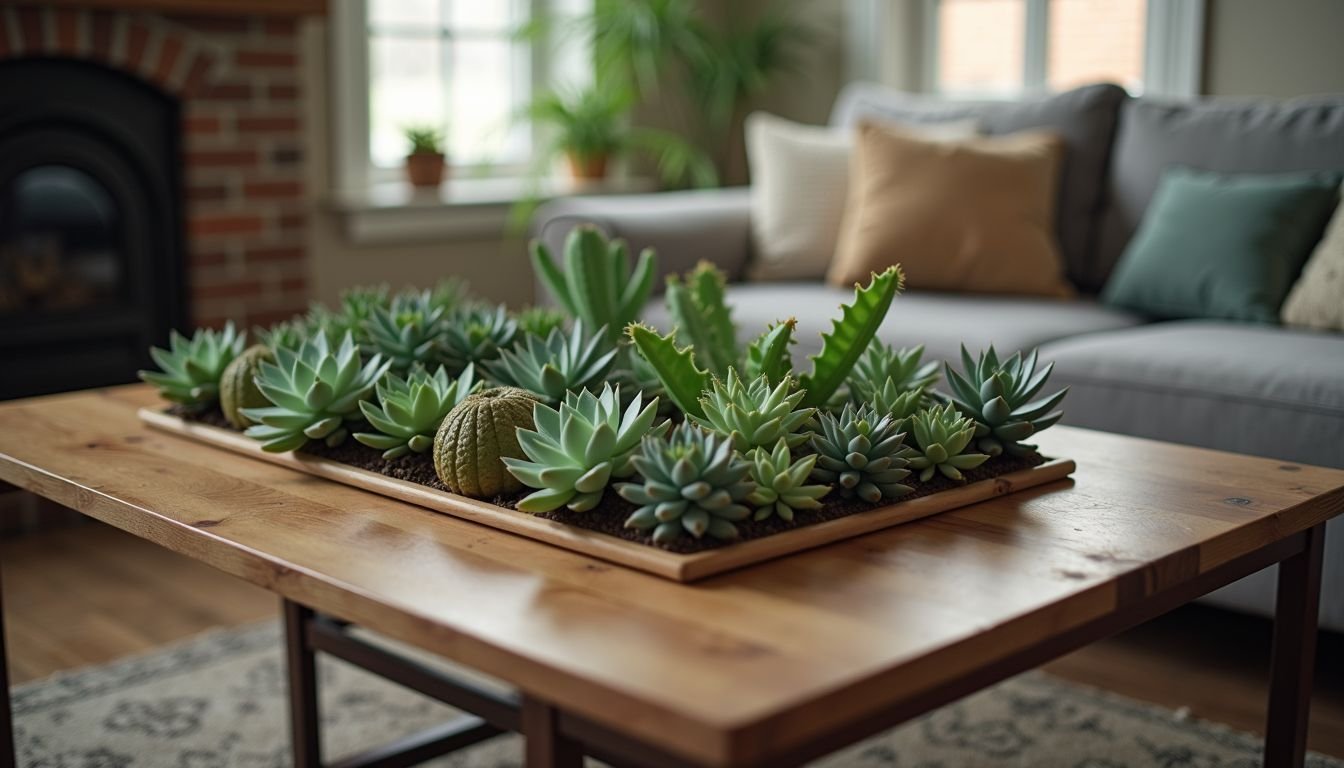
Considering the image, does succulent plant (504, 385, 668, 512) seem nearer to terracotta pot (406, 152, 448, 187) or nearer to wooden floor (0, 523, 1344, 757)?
wooden floor (0, 523, 1344, 757)

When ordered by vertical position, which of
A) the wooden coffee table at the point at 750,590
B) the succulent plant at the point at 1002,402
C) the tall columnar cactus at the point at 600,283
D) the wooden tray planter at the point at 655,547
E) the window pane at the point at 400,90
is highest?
the window pane at the point at 400,90

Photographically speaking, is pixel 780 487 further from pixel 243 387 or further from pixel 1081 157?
pixel 1081 157

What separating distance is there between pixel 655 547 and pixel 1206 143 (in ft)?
7.58

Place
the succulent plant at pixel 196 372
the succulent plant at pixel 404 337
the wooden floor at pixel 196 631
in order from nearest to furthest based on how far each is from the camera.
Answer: the succulent plant at pixel 404 337, the succulent plant at pixel 196 372, the wooden floor at pixel 196 631

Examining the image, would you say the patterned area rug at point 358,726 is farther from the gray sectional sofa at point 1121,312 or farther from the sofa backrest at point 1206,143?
the sofa backrest at point 1206,143

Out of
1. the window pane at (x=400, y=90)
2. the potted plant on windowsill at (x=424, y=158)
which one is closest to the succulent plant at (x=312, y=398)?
the potted plant on windowsill at (x=424, y=158)

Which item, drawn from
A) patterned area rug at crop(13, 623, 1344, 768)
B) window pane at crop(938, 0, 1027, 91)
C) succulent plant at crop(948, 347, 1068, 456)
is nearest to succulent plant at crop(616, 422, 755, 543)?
succulent plant at crop(948, 347, 1068, 456)

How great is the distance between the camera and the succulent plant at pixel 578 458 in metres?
1.20

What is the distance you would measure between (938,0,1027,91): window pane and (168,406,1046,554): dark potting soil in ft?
9.76

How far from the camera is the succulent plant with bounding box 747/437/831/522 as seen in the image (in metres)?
1.19

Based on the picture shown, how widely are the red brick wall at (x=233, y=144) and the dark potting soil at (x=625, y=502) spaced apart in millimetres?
2161

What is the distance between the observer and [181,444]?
5.37 ft

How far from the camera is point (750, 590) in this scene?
1.08 meters

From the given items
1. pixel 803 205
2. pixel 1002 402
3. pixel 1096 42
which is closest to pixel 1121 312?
pixel 803 205
